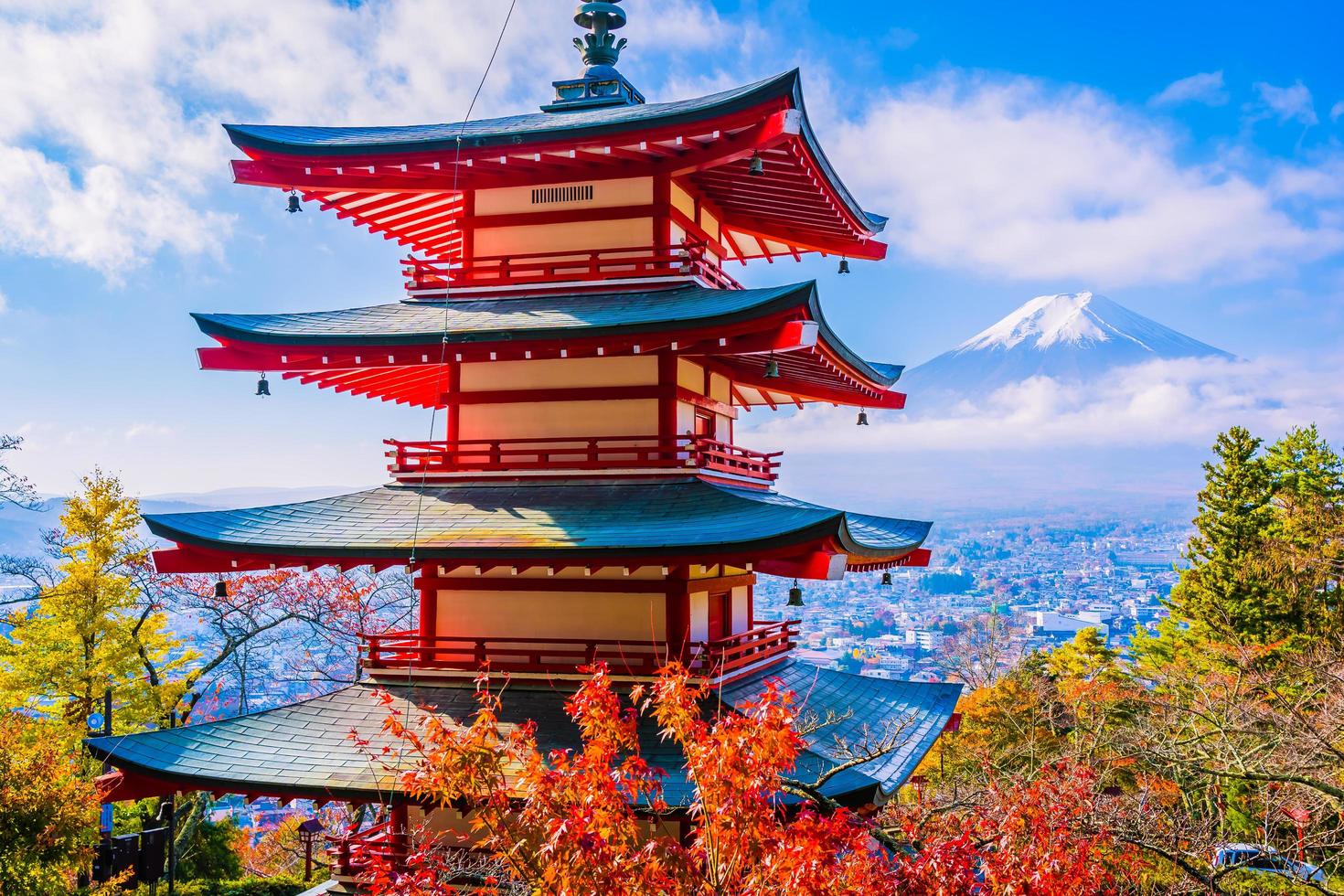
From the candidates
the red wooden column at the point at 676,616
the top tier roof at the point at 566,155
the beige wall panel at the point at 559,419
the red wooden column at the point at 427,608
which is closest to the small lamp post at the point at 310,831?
the red wooden column at the point at 427,608

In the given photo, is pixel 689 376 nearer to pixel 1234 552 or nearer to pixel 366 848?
pixel 366 848

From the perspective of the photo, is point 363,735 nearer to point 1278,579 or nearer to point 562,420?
point 562,420

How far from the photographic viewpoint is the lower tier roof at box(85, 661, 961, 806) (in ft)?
32.1

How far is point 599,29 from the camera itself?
1622 centimetres

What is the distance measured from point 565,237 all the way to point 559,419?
8.18ft

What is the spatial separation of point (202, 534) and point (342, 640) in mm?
15761

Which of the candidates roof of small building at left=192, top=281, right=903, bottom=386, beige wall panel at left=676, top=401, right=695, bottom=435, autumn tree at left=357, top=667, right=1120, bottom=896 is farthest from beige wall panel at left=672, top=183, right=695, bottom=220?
autumn tree at left=357, top=667, right=1120, bottom=896

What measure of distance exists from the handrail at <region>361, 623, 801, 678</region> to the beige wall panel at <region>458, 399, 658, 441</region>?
258 centimetres

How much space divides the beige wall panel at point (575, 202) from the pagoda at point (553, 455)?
1.5 inches

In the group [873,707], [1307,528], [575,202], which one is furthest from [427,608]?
[1307,528]

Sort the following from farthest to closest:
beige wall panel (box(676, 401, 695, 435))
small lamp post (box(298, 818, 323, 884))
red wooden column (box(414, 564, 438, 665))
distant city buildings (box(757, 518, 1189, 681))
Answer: distant city buildings (box(757, 518, 1189, 681)) → small lamp post (box(298, 818, 323, 884)) → beige wall panel (box(676, 401, 695, 435)) → red wooden column (box(414, 564, 438, 665))

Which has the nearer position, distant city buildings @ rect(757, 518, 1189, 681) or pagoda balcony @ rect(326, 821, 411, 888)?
pagoda balcony @ rect(326, 821, 411, 888)

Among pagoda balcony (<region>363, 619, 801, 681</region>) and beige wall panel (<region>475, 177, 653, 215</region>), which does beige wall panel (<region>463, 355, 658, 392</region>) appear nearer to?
beige wall panel (<region>475, 177, 653, 215</region>)

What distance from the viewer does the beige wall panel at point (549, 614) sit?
1169cm
